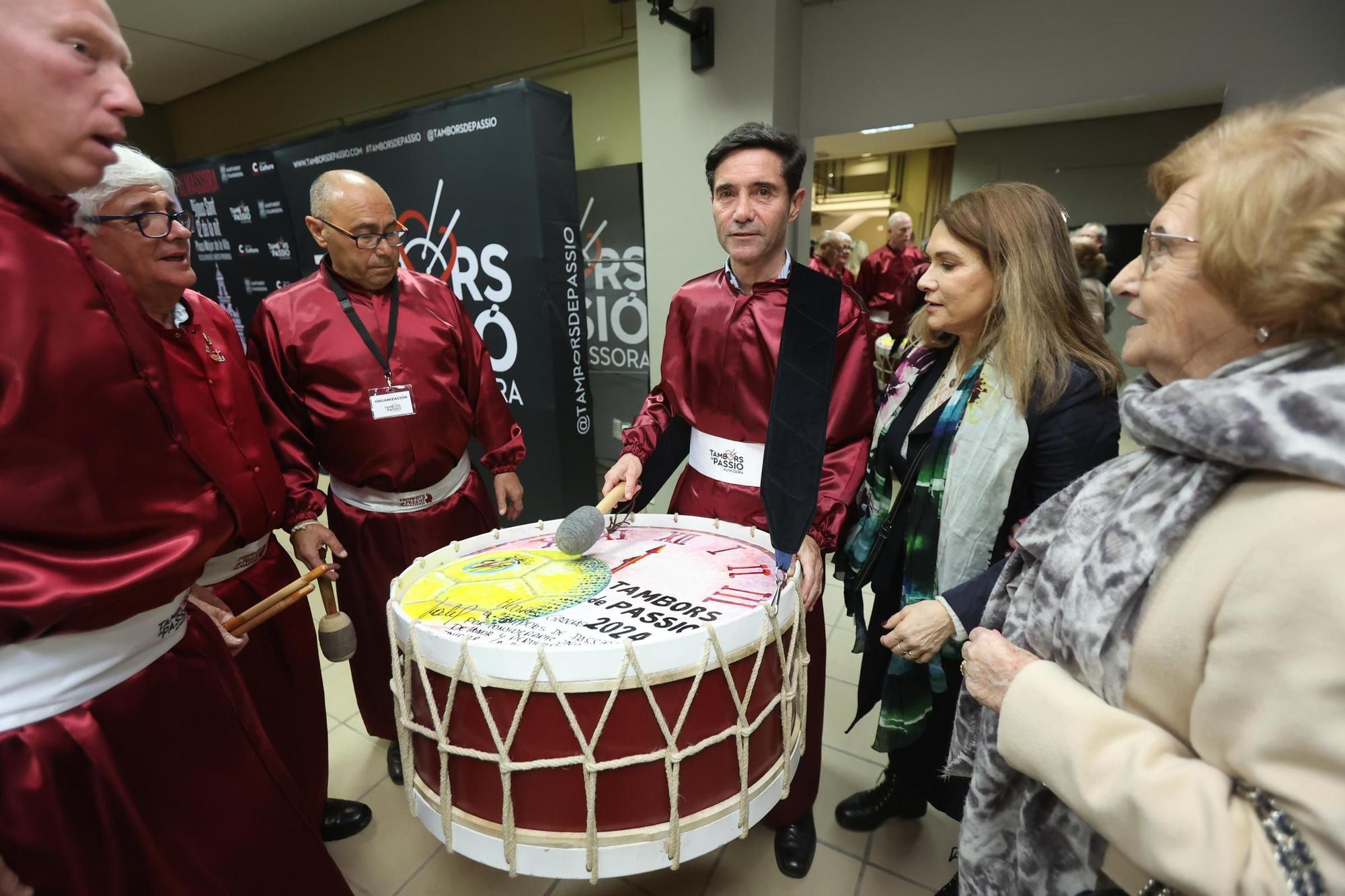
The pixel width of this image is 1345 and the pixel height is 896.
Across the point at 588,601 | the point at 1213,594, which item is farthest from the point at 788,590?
the point at 1213,594

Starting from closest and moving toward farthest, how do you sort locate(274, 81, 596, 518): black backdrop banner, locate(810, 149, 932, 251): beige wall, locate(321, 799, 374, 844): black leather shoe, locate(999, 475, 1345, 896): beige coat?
1. locate(999, 475, 1345, 896): beige coat
2. locate(321, 799, 374, 844): black leather shoe
3. locate(274, 81, 596, 518): black backdrop banner
4. locate(810, 149, 932, 251): beige wall

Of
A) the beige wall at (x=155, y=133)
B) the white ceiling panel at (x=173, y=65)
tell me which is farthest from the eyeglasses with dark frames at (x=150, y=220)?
the beige wall at (x=155, y=133)

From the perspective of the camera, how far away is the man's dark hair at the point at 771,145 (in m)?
1.43

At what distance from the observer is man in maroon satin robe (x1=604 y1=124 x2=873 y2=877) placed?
4.75ft

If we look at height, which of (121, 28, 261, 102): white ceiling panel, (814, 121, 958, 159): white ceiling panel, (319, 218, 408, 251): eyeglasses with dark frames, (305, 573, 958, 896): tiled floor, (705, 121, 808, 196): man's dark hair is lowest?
(305, 573, 958, 896): tiled floor

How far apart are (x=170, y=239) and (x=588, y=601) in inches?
48.2

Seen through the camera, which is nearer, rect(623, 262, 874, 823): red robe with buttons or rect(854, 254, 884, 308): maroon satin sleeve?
rect(623, 262, 874, 823): red robe with buttons

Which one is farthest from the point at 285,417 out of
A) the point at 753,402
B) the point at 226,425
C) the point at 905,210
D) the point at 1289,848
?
the point at 905,210

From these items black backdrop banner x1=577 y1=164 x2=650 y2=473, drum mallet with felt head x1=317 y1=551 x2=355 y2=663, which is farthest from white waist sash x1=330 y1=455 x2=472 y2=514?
black backdrop banner x1=577 y1=164 x2=650 y2=473

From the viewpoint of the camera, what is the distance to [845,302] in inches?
58.3

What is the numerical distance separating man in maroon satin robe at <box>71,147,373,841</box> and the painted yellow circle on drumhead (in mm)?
462

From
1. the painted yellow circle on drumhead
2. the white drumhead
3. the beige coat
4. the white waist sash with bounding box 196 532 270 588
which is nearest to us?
the beige coat

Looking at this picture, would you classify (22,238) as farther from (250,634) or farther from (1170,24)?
(1170,24)

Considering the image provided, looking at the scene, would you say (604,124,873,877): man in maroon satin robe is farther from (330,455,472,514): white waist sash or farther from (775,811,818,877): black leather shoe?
(330,455,472,514): white waist sash
